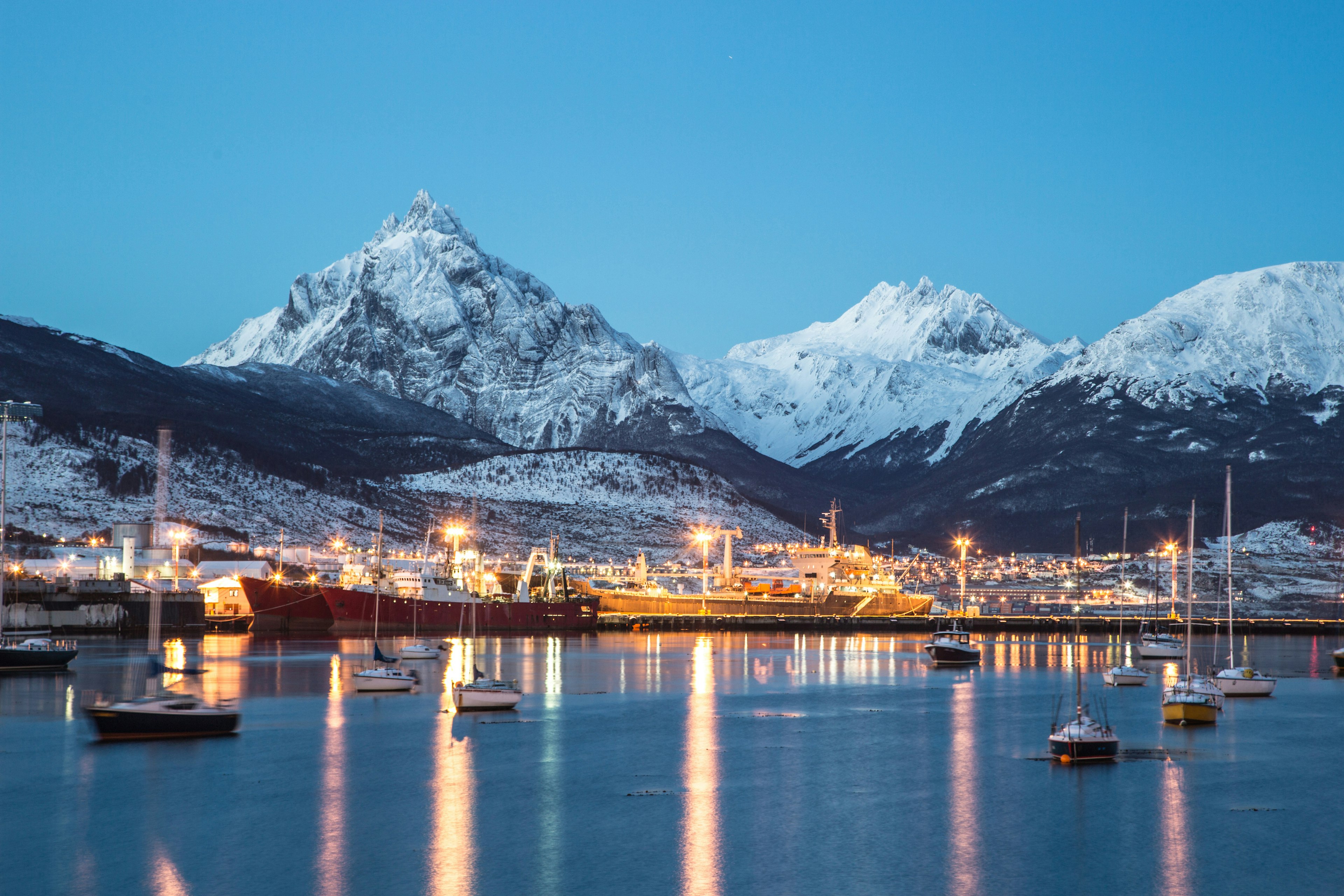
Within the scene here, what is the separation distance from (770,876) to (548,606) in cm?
11133

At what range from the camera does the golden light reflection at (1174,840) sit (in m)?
34.7

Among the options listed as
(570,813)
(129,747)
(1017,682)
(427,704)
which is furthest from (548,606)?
(570,813)

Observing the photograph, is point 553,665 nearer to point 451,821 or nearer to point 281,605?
point 281,605

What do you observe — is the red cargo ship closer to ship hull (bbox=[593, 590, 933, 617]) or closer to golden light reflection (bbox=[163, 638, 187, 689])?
golden light reflection (bbox=[163, 638, 187, 689])

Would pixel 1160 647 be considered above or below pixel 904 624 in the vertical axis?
above

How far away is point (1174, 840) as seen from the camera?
128 ft

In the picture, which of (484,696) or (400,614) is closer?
(484,696)

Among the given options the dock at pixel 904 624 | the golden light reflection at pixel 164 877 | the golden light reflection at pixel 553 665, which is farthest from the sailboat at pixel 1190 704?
the dock at pixel 904 624

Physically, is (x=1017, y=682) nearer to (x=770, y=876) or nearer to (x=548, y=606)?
(x=770, y=876)

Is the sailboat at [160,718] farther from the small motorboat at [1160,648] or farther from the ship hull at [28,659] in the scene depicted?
the small motorboat at [1160,648]

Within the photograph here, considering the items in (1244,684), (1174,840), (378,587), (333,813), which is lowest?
(1174,840)

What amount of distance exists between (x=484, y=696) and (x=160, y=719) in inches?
619

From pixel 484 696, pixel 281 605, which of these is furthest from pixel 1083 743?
pixel 281 605

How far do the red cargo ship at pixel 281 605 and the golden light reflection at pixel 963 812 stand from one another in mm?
81240
